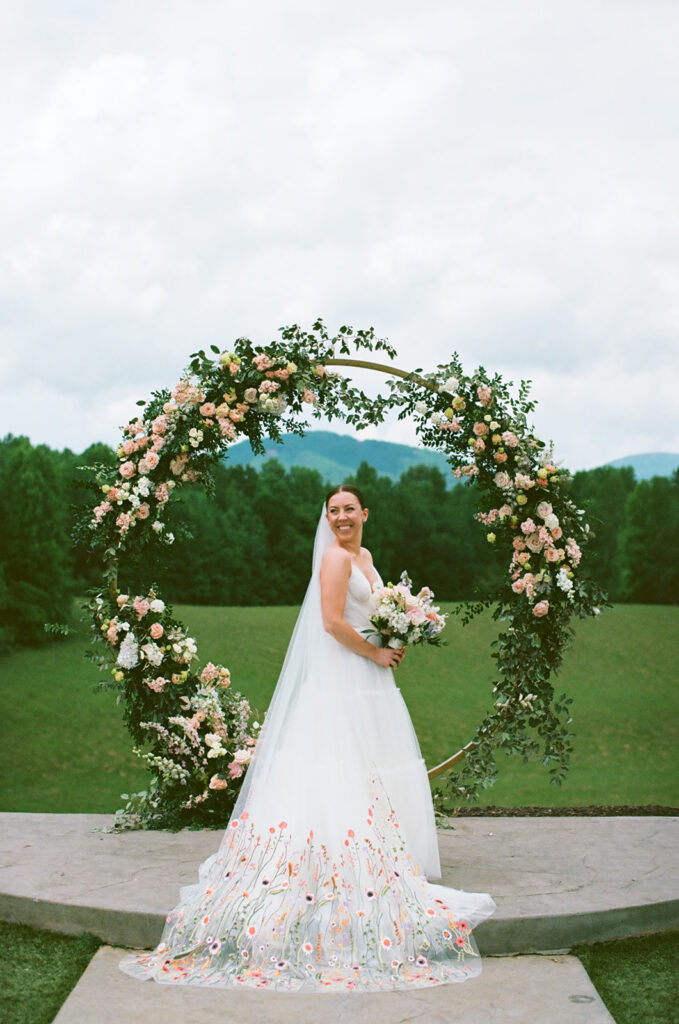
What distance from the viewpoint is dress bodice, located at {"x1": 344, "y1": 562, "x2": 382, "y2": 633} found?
19.2 ft

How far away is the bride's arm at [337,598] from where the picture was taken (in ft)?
18.7

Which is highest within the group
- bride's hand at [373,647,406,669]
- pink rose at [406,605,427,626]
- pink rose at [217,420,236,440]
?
pink rose at [217,420,236,440]

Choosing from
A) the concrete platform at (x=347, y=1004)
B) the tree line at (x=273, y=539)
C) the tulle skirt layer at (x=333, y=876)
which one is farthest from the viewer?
the tree line at (x=273, y=539)

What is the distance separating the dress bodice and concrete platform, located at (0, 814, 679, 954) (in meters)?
1.69

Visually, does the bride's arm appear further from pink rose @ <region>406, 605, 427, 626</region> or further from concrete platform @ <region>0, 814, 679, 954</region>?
concrete platform @ <region>0, 814, 679, 954</region>

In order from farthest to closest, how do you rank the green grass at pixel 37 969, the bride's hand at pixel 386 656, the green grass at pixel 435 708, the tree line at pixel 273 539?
the tree line at pixel 273 539 → the green grass at pixel 435 708 → the bride's hand at pixel 386 656 → the green grass at pixel 37 969

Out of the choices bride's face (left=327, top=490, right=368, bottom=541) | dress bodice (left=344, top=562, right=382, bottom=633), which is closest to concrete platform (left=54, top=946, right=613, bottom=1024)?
dress bodice (left=344, top=562, right=382, bottom=633)

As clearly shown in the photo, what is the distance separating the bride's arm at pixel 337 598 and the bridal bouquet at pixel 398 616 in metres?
0.14

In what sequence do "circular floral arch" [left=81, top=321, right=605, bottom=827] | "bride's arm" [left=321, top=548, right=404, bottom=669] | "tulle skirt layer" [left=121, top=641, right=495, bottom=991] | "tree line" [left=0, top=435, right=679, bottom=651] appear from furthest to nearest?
"tree line" [left=0, top=435, right=679, bottom=651], "circular floral arch" [left=81, top=321, right=605, bottom=827], "bride's arm" [left=321, top=548, right=404, bottom=669], "tulle skirt layer" [left=121, top=641, right=495, bottom=991]

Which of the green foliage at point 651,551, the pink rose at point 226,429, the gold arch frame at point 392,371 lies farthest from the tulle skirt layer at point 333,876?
the green foliage at point 651,551

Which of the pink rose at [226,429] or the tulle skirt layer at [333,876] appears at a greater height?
the pink rose at [226,429]

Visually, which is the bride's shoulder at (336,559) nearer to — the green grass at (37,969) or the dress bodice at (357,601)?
the dress bodice at (357,601)

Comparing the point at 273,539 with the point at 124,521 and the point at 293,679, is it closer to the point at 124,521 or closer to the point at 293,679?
the point at 124,521

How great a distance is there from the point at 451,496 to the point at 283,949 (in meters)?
34.9
